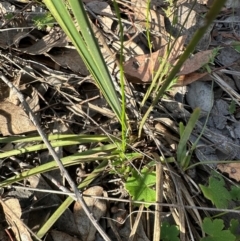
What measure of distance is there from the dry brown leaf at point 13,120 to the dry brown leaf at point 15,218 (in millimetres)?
214

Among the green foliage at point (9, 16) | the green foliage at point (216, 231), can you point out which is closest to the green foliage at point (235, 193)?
the green foliage at point (216, 231)

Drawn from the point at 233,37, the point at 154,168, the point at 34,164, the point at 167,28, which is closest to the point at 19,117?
the point at 34,164

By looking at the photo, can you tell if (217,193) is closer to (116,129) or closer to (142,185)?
(142,185)

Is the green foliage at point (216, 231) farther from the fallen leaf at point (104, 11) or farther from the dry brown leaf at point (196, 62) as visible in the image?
the fallen leaf at point (104, 11)

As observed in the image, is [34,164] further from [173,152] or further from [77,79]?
[173,152]

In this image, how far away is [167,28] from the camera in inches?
55.1

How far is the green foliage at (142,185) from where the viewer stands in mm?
1053

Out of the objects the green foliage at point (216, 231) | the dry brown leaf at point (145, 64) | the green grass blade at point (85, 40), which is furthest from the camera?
the dry brown leaf at point (145, 64)

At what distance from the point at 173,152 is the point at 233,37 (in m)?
0.56

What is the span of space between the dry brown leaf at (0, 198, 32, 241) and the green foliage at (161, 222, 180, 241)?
0.36 m

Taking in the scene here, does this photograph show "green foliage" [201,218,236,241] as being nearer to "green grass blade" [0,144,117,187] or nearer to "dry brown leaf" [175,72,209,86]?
"green grass blade" [0,144,117,187]

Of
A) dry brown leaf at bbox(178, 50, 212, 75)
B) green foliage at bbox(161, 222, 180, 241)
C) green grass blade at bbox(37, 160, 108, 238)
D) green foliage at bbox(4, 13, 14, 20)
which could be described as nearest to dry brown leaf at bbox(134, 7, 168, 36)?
dry brown leaf at bbox(178, 50, 212, 75)

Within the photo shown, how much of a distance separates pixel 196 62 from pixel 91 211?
60 centimetres

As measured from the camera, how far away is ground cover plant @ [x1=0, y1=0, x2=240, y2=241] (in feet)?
3.40
